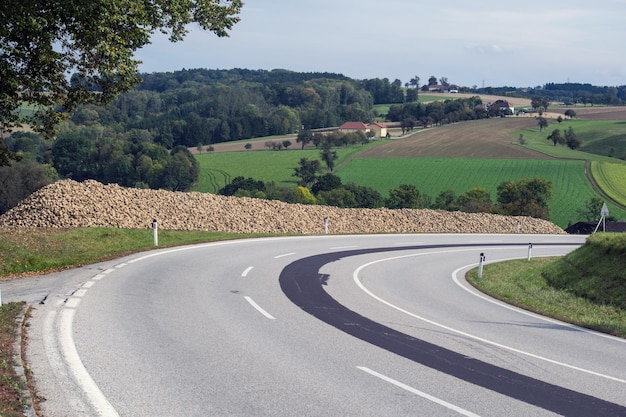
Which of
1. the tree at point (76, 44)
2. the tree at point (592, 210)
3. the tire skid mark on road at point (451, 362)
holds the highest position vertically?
the tree at point (76, 44)

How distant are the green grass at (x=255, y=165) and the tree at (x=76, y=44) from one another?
73.4 metres

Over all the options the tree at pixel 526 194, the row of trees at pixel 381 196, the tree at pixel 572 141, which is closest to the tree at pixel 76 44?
the row of trees at pixel 381 196

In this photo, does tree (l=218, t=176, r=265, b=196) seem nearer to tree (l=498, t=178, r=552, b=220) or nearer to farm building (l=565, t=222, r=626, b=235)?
tree (l=498, t=178, r=552, b=220)

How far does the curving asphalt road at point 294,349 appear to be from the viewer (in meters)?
7.19

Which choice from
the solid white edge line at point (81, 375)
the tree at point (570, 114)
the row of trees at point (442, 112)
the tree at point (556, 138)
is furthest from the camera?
the tree at point (570, 114)

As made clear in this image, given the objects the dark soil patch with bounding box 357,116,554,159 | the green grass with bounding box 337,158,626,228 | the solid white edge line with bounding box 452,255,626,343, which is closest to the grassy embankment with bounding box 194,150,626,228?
the green grass with bounding box 337,158,626,228

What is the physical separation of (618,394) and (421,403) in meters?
2.58

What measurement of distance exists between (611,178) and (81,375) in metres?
99.8

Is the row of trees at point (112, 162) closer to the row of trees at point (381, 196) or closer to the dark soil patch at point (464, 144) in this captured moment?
the row of trees at point (381, 196)

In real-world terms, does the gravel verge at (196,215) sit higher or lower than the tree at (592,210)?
higher

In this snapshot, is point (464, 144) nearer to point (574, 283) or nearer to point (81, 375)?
point (574, 283)

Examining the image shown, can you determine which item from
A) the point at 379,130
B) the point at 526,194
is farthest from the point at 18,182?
the point at 379,130

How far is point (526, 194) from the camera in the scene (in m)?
82.7

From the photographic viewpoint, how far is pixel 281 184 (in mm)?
98562
